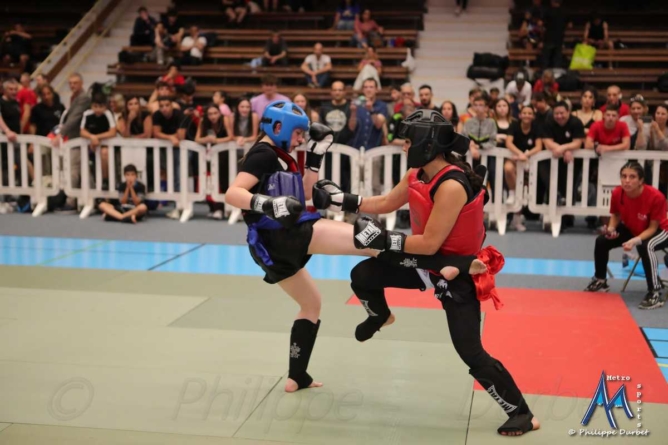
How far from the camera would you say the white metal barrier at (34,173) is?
39.5 ft

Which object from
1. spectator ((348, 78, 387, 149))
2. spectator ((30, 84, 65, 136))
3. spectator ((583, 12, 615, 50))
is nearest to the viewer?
spectator ((348, 78, 387, 149))

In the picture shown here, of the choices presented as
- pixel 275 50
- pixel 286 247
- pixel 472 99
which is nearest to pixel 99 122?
pixel 472 99

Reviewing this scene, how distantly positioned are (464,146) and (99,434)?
254 cm

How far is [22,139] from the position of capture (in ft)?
39.7

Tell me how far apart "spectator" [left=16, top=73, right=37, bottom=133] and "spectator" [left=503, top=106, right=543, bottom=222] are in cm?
745

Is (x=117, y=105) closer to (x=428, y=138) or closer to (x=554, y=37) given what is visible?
(x=554, y=37)

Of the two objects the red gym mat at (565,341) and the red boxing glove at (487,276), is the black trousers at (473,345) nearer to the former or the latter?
the red boxing glove at (487,276)

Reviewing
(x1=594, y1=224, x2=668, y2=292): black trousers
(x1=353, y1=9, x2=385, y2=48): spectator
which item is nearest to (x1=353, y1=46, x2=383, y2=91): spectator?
(x1=353, y1=9, x2=385, y2=48): spectator

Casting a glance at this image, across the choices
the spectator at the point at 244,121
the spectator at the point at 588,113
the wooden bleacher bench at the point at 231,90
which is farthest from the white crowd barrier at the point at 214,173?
the wooden bleacher bench at the point at 231,90

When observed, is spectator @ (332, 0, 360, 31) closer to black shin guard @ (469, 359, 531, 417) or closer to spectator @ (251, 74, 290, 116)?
spectator @ (251, 74, 290, 116)

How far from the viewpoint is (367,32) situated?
1723 centimetres

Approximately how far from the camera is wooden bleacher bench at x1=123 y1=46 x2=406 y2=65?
1672cm

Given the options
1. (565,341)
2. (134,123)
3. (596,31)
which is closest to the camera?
(565,341)

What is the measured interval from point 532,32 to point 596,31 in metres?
1.29
